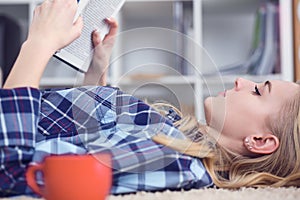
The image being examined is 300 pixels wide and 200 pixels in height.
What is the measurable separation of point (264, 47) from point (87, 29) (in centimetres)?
132

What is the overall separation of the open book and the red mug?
394 millimetres

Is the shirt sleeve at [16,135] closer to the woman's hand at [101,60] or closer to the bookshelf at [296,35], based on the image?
the woman's hand at [101,60]

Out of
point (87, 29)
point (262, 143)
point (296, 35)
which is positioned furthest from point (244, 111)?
point (296, 35)

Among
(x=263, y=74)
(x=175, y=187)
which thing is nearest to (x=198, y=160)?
(x=175, y=187)

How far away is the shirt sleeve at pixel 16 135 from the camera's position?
785 millimetres

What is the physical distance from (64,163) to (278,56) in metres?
1.71

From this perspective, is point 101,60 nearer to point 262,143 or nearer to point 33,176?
point 262,143

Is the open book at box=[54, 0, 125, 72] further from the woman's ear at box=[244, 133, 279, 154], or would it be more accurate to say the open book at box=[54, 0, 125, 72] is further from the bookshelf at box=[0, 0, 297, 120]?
the bookshelf at box=[0, 0, 297, 120]

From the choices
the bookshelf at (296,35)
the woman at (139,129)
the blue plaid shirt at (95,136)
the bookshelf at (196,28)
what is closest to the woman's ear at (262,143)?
the woman at (139,129)

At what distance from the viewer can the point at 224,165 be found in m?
1.04

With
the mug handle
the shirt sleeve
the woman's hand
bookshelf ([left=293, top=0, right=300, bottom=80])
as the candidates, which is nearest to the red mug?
the mug handle

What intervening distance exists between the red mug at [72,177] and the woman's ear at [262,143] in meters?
0.48

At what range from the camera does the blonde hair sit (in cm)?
97

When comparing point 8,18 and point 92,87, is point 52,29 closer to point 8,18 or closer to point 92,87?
point 92,87
